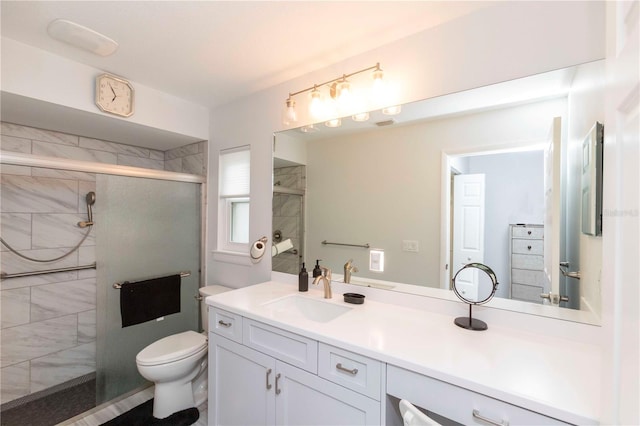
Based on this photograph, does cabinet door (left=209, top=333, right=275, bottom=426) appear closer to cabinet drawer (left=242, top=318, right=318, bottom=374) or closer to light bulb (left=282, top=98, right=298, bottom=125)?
cabinet drawer (left=242, top=318, right=318, bottom=374)

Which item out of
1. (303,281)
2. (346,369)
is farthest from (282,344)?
(303,281)

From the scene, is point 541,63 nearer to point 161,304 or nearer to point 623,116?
point 623,116

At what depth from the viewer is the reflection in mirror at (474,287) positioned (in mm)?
1246

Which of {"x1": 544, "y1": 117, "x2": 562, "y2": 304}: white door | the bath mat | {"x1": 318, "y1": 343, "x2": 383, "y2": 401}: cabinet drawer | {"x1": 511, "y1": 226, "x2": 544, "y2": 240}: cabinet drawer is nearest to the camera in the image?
{"x1": 318, "y1": 343, "x2": 383, "y2": 401}: cabinet drawer

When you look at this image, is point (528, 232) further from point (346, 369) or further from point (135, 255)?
point (135, 255)

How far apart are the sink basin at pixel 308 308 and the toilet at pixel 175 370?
2.39 feet

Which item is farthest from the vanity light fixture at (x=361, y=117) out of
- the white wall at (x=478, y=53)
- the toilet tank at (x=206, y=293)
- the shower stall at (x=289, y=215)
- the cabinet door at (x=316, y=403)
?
the toilet tank at (x=206, y=293)

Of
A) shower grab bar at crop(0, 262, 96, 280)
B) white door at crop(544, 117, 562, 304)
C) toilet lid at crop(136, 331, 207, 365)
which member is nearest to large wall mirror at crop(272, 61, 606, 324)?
white door at crop(544, 117, 562, 304)

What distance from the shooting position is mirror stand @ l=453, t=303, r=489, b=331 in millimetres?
→ 1216

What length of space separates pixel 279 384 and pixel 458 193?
1377 millimetres

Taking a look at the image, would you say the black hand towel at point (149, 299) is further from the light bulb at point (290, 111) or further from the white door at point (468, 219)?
the white door at point (468, 219)

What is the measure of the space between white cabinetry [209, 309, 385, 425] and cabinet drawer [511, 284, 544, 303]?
2.57 feet

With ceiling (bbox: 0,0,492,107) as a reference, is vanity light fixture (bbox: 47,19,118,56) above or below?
below

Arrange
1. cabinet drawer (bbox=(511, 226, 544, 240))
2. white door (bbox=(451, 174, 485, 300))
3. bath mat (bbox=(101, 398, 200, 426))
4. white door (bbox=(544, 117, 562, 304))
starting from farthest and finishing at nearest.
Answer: bath mat (bbox=(101, 398, 200, 426)) < white door (bbox=(451, 174, 485, 300)) < cabinet drawer (bbox=(511, 226, 544, 240)) < white door (bbox=(544, 117, 562, 304))
